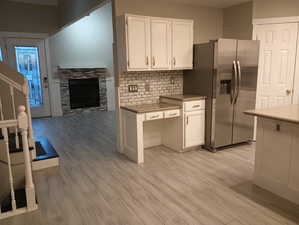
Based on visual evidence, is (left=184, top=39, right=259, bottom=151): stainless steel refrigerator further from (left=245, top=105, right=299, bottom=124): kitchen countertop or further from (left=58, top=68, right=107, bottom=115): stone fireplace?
(left=58, top=68, right=107, bottom=115): stone fireplace

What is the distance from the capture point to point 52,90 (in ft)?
23.3

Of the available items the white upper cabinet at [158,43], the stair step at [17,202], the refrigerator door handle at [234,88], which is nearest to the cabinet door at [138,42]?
the white upper cabinet at [158,43]

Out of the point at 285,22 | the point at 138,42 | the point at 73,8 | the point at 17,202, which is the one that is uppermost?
the point at 73,8

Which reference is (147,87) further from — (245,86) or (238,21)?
(238,21)

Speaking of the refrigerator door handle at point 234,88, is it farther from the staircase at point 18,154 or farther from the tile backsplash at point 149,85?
the staircase at point 18,154

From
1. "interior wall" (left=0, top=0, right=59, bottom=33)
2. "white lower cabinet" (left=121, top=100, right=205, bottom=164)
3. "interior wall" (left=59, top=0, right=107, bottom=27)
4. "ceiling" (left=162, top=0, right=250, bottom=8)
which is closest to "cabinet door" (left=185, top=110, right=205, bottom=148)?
"white lower cabinet" (left=121, top=100, right=205, bottom=164)

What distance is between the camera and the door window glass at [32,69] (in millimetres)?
6621

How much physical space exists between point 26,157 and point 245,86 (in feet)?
11.3

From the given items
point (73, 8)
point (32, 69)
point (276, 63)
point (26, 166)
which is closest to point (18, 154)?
point (26, 166)

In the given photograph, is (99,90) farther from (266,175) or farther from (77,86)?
(266,175)

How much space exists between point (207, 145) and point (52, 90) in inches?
198

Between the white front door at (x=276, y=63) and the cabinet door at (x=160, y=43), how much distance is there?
5.63ft

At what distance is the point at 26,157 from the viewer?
2.35 meters

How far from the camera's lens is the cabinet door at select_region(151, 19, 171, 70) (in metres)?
3.70
